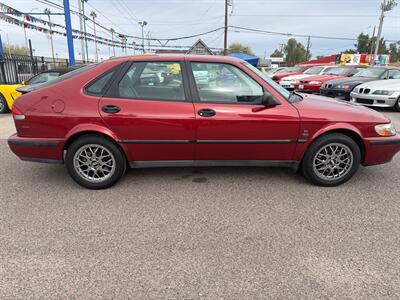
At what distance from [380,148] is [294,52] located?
82.5 m

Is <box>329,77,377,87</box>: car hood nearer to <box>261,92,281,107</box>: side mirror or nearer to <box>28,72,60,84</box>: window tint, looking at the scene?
<box>261,92,281,107</box>: side mirror

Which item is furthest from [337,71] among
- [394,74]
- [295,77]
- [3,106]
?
[3,106]

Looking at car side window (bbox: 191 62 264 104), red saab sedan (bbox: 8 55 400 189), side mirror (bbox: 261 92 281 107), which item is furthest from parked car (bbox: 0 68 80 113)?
side mirror (bbox: 261 92 281 107)

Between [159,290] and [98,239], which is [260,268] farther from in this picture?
[98,239]

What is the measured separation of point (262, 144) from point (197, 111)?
87 cm

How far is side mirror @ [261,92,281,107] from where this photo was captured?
3467 millimetres

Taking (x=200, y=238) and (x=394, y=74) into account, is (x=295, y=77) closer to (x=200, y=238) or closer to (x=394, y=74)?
(x=394, y=74)

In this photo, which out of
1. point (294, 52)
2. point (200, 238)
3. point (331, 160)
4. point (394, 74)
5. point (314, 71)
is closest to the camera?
point (200, 238)

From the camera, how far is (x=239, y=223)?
2.97 metres

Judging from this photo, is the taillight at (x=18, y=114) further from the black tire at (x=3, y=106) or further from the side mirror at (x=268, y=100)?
the black tire at (x=3, y=106)

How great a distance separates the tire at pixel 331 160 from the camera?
12.0ft

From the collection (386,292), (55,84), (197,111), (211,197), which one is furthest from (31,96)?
(386,292)

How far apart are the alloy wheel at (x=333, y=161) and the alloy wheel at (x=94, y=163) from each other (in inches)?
97.6

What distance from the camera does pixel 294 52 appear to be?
79125mm
